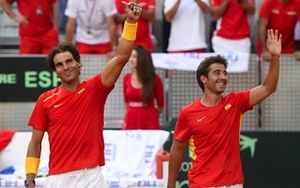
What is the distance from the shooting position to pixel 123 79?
41.2 ft

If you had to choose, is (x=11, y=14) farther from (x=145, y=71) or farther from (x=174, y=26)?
(x=145, y=71)

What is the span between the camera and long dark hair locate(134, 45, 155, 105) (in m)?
11.9

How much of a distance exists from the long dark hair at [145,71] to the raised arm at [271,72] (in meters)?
3.88

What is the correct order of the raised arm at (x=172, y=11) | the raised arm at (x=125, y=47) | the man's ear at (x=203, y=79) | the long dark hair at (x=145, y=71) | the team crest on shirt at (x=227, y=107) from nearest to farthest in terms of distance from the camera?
the raised arm at (x=125, y=47)
the team crest on shirt at (x=227, y=107)
the man's ear at (x=203, y=79)
the long dark hair at (x=145, y=71)
the raised arm at (x=172, y=11)

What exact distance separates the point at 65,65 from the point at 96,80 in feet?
0.98

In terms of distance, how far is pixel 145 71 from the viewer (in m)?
12.0

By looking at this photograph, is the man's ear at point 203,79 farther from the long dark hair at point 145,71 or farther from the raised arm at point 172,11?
the raised arm at point 172,11

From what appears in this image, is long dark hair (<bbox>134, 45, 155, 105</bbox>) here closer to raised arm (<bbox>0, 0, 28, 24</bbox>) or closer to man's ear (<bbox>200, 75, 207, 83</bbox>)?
raised arm (<bbox>0, 0, 28, 24</bbox>)

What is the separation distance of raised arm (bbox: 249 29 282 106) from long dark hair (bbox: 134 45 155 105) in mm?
3880

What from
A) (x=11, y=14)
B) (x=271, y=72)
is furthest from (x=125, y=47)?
(x=11, y=14)

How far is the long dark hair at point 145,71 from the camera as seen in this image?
11945 millimetres

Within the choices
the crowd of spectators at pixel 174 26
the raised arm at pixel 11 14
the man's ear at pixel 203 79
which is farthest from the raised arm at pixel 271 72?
the raised arm at pixel 11 14

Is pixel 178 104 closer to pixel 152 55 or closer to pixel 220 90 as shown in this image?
pixel 152 55

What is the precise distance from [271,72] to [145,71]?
13.6 ft
